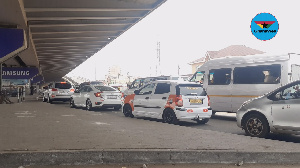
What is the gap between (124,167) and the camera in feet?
18.3

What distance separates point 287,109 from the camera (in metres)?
8.28

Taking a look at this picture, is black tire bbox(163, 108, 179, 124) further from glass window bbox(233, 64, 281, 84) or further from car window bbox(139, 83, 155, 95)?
glass window bbox(233, 64, 281, 84)

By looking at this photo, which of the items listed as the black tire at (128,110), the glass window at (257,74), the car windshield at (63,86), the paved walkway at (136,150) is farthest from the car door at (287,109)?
the car windshield at (63,86)

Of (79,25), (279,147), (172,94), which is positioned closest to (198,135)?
(279,147)

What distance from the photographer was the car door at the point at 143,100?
12.8 m

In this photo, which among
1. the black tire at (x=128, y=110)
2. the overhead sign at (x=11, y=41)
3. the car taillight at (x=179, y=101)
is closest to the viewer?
the car taillight at (x=179, y=101)

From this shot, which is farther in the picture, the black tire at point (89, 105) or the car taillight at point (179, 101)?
the black tire at point (89, 105)

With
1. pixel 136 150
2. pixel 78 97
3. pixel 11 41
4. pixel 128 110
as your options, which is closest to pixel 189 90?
pixel 128 110

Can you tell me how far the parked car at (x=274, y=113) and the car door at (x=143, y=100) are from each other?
429 cm

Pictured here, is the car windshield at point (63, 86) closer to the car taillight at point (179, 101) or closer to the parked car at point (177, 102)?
the parked car at point (177, 102)

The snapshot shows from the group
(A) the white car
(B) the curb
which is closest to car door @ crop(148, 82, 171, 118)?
(A) the white car

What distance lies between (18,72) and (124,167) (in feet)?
139

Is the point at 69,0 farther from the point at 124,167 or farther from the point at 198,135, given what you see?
the point at 124,167

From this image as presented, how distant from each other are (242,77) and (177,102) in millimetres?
3317
